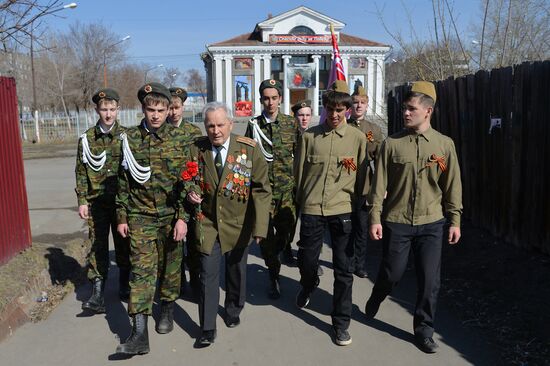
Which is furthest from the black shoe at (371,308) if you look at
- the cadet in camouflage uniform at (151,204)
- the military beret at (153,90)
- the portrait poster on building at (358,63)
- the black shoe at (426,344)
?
the portrait poster on building at (358,63)

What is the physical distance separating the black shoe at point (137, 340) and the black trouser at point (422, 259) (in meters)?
1.99

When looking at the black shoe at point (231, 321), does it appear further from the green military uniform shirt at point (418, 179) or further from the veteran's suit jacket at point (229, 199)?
the green military uniform shirt at point (418, 179)

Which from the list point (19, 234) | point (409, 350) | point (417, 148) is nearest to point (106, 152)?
point (19, 234)

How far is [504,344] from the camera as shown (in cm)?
368

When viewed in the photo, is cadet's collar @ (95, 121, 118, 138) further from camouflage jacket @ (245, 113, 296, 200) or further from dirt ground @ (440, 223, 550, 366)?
dirt ground @ (440, 223, 550, 366)

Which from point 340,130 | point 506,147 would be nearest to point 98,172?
point 340,130

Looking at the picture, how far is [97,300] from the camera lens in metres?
4.50

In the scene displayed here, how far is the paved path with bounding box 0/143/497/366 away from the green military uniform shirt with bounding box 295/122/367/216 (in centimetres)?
104

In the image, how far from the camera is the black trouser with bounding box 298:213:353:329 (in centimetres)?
389

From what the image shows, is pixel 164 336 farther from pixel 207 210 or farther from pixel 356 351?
pixel 356 351

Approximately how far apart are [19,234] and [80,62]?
4351cm

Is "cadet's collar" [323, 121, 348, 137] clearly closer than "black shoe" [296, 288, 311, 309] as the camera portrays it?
Yes

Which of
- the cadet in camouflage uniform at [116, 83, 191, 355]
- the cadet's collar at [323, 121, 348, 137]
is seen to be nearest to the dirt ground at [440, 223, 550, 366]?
the cadet's collar at [323, 121, 348, 137]

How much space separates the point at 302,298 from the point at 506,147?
3.02 m
